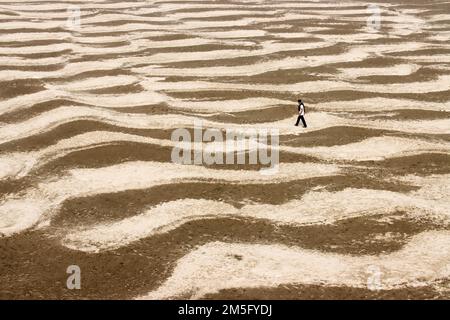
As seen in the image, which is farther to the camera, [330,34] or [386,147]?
[330,34]

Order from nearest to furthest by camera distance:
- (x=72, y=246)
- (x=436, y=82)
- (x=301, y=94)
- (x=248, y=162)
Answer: (x=72, y=246), (x=248, y=162), (x=301, y=94), (x=436, y=82)

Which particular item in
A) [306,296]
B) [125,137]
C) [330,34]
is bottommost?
[306,296]

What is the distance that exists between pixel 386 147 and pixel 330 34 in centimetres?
3421

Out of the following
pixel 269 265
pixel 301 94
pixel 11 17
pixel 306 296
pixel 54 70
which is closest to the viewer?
pixel 306 296

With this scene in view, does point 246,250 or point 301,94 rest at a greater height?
point 301,94

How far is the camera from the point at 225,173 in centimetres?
2800

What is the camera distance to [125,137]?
105 ft

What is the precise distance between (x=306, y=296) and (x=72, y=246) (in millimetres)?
→ 9688

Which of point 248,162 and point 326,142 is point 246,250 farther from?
point 326,142

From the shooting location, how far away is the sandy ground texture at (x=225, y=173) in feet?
63.5

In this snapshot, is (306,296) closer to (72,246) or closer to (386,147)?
(72,246)

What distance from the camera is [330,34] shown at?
62.3 metres

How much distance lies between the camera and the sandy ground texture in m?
19.3

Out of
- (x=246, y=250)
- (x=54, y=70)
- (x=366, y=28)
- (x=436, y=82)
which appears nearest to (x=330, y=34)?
(x=366, y=28)
